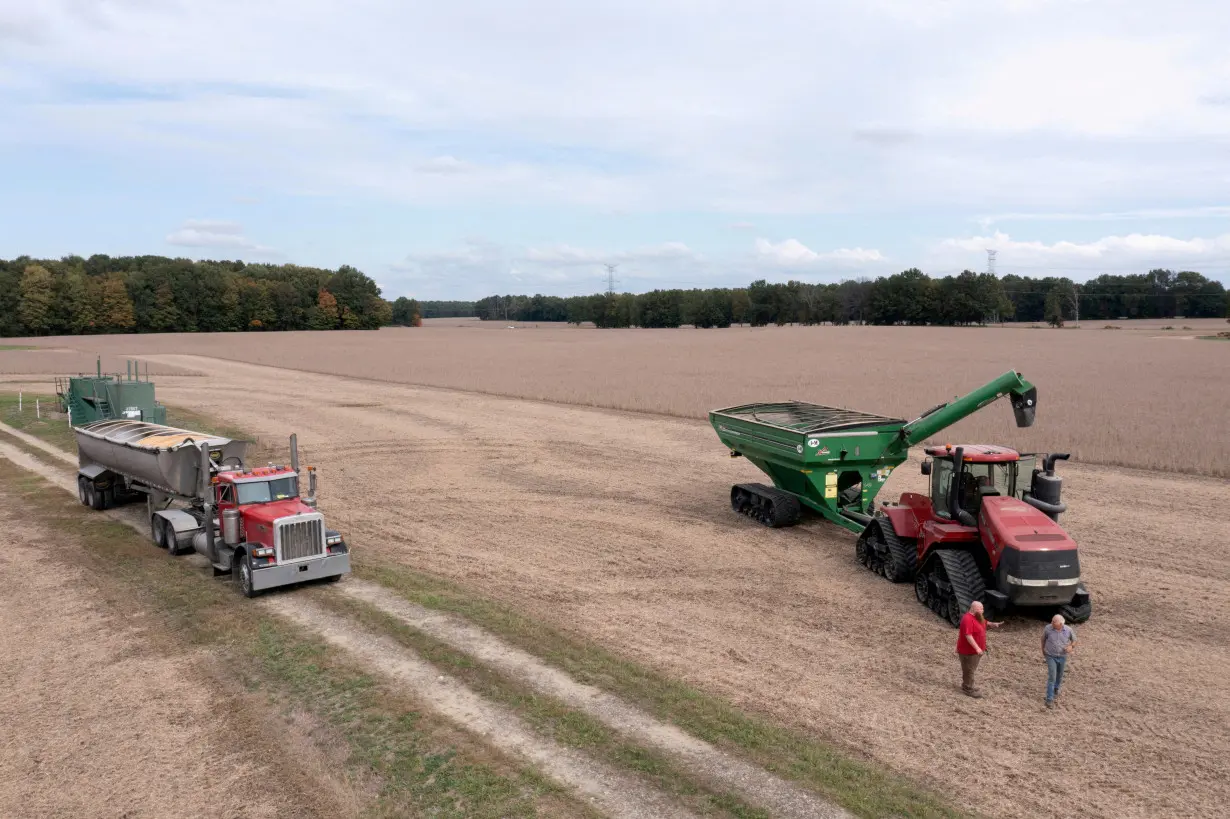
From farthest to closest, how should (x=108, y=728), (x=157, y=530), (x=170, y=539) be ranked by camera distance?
(x=157, y=530), (x=170, y=539), (x=108, y=728)

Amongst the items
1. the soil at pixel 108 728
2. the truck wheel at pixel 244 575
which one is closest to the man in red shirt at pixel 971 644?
the soil at pixel 108 728

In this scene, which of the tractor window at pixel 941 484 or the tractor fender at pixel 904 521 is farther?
the tractor fender at pixel 904 521

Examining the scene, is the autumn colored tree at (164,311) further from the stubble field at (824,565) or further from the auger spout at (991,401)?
→ the auger spout at (991,401)

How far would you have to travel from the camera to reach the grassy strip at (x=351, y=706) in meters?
8.14

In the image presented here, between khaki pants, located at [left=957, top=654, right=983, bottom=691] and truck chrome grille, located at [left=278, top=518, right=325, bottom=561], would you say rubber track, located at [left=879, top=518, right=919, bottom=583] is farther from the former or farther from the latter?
truck chrome grille, located at [left=278, top=518, right=325, bottom=561]

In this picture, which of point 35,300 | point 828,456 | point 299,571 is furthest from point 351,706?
point 35,300

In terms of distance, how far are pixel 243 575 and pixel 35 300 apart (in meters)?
115

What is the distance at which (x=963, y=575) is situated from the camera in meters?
12.4

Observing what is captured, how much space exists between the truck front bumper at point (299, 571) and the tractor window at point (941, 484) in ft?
32.7

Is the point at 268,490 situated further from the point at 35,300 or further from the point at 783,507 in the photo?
the point at 35,300

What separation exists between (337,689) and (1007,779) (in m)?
7.76

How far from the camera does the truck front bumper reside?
13.7 meters

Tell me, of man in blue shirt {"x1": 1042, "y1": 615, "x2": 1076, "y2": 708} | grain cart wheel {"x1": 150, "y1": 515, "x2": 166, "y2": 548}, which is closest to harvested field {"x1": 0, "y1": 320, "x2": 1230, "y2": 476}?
man in blue shirt {"x1": 1042, "y1": 615, "x2": 1076, "y2": 708}

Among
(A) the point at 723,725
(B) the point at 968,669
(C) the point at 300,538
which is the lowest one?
(A) the point at 723,725
